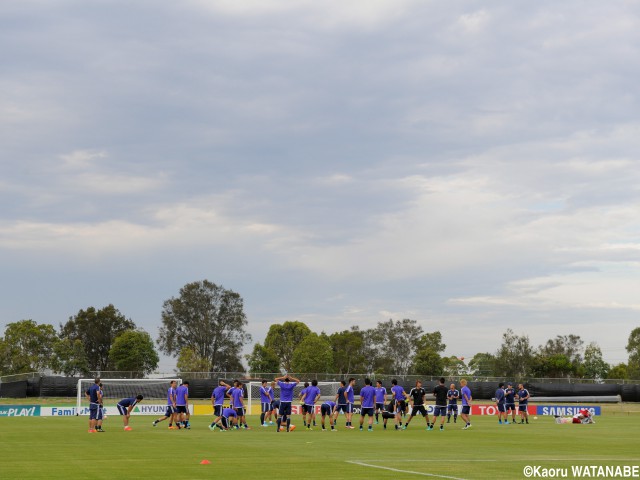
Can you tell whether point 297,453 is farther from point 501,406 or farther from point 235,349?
point 235,349

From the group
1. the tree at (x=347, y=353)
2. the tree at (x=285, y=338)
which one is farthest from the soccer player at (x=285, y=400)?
the tree at (x=347, y=353)

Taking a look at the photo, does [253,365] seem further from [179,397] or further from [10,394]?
[179,397]

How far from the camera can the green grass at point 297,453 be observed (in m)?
17.4

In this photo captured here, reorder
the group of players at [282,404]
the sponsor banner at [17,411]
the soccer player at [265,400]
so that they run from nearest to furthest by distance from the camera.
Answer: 1. the group of players at [282,404]
2. the soccer player at [265,400]
3. the sponsor banner at [17,411]

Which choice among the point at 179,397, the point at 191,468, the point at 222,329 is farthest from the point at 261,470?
the point at 222,329

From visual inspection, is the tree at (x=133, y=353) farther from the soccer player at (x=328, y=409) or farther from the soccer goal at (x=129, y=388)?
the soccer player at (x=328, y=409)

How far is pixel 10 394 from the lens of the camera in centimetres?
6725

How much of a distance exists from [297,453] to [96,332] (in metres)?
130

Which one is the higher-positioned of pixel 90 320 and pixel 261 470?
pixel 90 320

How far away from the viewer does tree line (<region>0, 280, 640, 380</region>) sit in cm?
11538

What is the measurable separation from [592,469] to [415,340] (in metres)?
137

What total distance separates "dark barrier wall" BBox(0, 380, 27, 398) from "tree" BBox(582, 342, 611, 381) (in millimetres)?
96896

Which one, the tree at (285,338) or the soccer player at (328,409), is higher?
the tree at (285,338)

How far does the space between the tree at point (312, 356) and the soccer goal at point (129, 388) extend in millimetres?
62746
